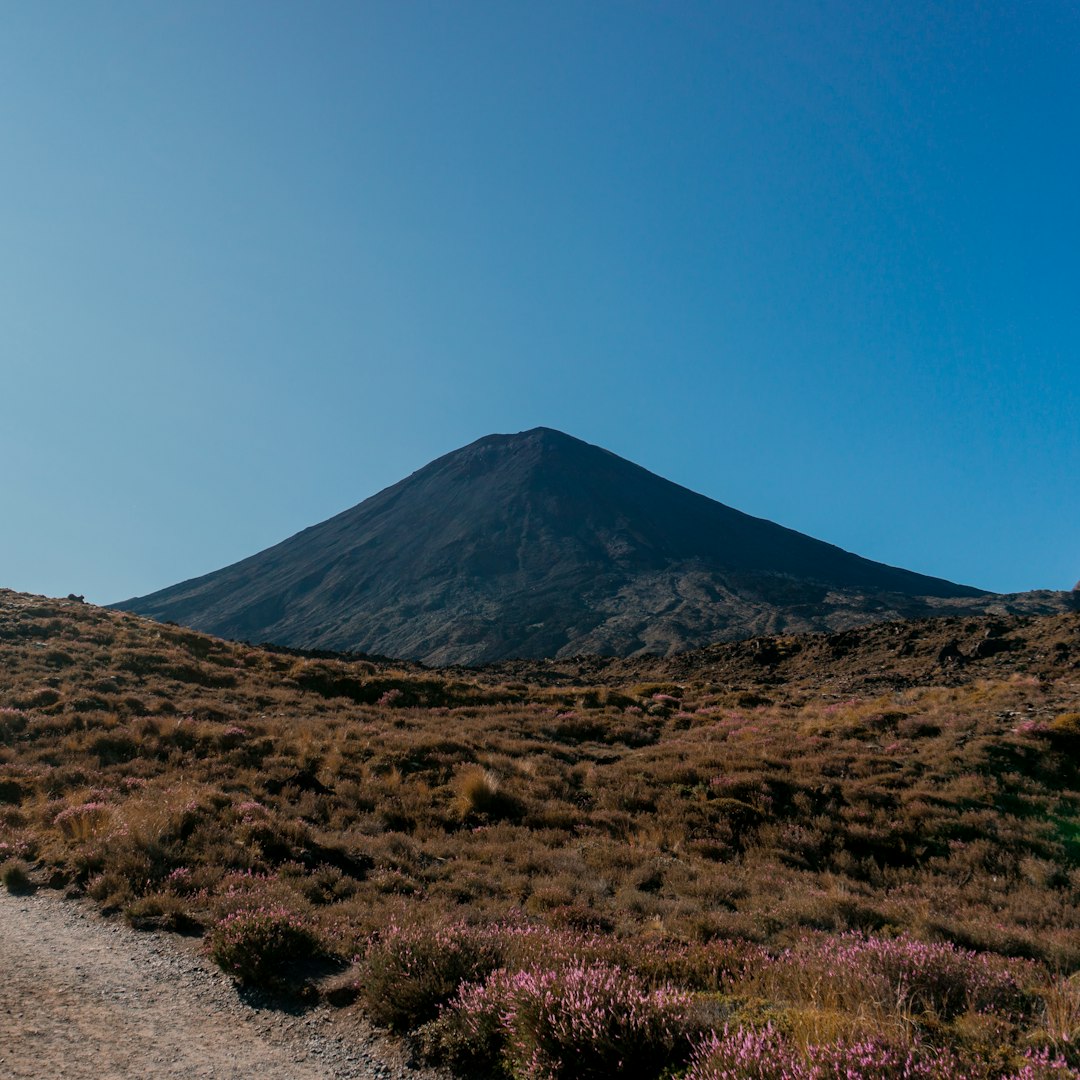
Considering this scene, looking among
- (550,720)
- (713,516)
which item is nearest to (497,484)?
(713,516)

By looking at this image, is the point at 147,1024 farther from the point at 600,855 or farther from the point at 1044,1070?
the point at 600,855

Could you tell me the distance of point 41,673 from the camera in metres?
20.2

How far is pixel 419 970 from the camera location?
17.3 feet

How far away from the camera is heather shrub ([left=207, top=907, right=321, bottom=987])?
571 centimetres

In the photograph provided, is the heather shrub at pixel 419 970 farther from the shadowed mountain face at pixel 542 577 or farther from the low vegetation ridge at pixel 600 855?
the shadowed mountain face at pixel 542 577

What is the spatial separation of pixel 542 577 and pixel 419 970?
99.4 metres

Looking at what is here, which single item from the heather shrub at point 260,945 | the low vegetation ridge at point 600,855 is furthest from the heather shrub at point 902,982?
the heather shrub at point 260,945

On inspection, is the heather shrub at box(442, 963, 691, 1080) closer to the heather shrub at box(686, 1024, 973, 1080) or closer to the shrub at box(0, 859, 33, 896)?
the heather shrub at box(686, 1024, 973, 1080)

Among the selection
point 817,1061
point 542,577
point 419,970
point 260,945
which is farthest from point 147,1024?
point 542,577

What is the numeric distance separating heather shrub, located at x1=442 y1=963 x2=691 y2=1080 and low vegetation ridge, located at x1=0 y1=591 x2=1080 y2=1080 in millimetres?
19

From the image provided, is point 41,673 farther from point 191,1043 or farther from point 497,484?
point 497,484

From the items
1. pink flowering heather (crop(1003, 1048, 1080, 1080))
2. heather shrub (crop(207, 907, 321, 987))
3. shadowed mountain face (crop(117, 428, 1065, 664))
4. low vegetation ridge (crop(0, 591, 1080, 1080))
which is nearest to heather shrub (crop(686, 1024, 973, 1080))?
low vegetation ridge (crop(0, 591, 1080, 1080))

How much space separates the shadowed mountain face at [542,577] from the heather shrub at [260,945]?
214ft

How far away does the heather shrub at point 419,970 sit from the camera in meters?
4.98
